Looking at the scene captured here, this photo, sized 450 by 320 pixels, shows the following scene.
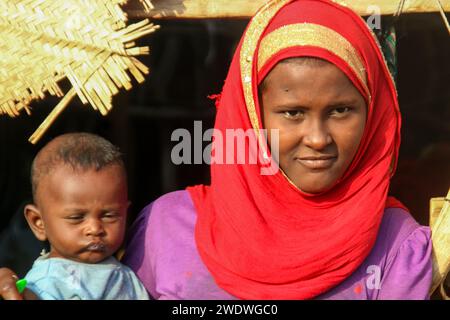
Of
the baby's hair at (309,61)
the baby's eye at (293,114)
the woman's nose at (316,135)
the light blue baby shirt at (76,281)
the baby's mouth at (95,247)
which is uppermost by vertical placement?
the baby's hair at (309,61)

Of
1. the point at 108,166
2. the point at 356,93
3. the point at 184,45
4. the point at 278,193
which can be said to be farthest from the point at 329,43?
the point at 184,45

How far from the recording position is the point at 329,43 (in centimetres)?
286

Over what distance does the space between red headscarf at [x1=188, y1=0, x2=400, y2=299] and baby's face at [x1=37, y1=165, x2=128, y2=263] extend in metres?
0.32

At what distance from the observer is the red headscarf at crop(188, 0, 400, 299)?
9.45 feet

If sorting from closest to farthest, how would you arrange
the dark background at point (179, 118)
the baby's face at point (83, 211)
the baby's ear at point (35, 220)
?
the baby's face at point (83, 211)
the baby's ear at point (35, 220)
the dark background at point (179, 118)

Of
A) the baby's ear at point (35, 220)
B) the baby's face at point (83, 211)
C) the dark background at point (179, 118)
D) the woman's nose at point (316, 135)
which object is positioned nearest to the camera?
the woman's nose at point (316, 135)

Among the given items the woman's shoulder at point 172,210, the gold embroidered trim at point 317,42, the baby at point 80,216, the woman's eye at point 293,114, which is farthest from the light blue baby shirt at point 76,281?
the gold embroidered trim at point 317,42

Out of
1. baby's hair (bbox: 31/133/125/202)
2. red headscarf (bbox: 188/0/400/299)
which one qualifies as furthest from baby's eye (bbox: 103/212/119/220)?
red headscarf (bbox: 188/0/400/299)

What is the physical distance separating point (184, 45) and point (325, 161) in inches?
69.3

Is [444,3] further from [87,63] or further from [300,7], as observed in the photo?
[87,63]

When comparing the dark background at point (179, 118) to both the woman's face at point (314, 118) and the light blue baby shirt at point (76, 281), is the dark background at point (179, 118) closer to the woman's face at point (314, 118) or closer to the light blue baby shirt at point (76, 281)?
the light blue baby shirt at point (76, 281)

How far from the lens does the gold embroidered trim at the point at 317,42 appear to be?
2859 mm

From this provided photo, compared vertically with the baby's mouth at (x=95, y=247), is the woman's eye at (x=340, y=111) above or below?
above

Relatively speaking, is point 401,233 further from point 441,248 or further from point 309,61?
point 309,61
